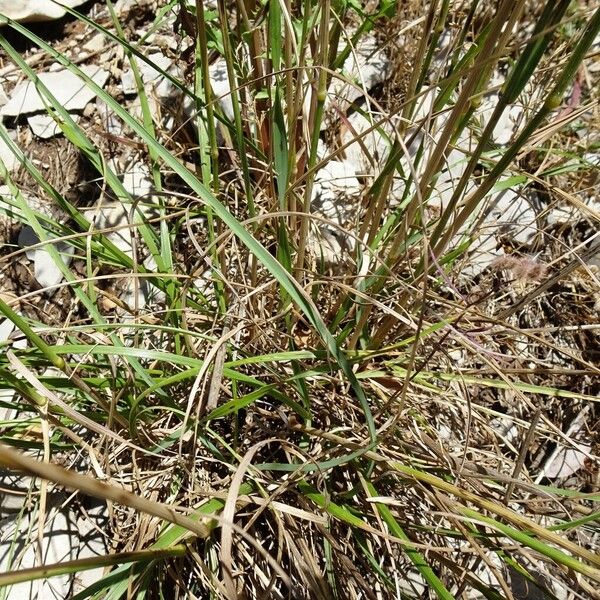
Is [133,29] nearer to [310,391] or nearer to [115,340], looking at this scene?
[115,340]

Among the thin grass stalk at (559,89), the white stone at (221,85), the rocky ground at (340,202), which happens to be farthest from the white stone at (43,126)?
the thin grass stalk at (559,89)

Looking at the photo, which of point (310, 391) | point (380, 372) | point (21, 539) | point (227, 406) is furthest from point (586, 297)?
point (21, 539)

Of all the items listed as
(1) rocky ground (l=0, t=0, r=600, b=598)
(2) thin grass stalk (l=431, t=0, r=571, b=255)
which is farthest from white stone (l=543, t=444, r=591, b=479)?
(2) thin grass stalk (l=431, t=0, r=571, b=255)

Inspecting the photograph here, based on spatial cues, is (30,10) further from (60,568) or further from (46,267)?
(60,568)

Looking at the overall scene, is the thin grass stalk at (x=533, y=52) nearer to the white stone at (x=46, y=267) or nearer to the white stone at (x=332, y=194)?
the white stone at (x=332, y=194)

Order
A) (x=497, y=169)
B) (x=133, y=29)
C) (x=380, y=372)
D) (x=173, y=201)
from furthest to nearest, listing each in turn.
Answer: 1. (x=133, y=29)
2. (x=173, y=201)
3. (x=380, y=372)
4. (x=497, y=169)

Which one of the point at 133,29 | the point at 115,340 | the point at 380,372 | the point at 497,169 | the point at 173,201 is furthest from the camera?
the point at 133,29

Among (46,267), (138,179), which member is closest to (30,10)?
(138,179)
